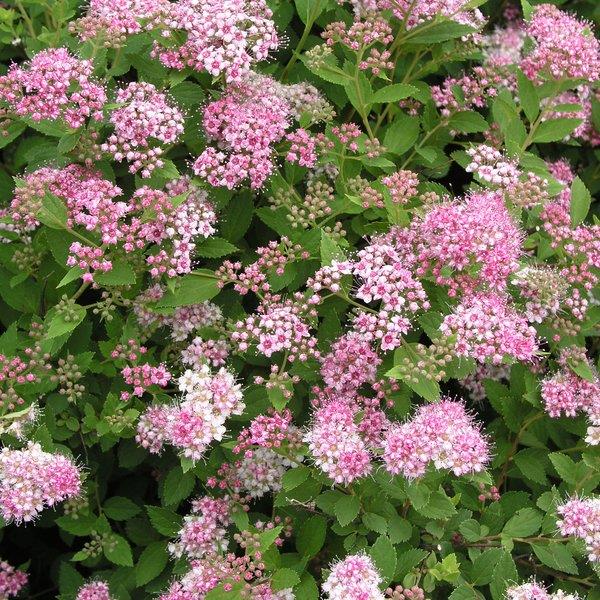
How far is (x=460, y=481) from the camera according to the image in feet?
8.68

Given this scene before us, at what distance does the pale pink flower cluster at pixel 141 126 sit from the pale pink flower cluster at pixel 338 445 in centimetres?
94

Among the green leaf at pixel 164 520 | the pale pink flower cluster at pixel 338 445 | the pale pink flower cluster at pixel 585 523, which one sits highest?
the pale pink flower cluster at pixel 338 445

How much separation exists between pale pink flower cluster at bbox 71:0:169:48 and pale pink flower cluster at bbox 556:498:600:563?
2.01 m

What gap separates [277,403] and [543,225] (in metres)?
1.17

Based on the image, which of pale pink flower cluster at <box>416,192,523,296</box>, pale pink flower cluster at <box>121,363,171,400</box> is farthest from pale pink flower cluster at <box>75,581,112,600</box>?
pale pink flower cluster at <box>416,192,523,296</box>

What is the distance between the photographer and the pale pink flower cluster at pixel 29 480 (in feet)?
7.84

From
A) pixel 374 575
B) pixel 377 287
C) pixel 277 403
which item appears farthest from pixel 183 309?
pixel 374 575

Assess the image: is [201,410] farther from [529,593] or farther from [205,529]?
[529,593]

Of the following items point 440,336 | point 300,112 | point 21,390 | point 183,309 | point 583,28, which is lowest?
point 21,390

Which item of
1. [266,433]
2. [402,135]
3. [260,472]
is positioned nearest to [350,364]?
[266,433]

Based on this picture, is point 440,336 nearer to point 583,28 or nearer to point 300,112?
point 300,112

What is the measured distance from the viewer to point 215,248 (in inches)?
106

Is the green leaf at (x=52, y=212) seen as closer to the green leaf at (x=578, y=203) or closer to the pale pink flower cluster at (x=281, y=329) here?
the pale pink flower cluster at (x=281, y=329)

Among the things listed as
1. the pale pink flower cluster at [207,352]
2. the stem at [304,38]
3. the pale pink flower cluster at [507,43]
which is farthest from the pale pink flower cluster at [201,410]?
the pale pink flower cluster at [507,43]
